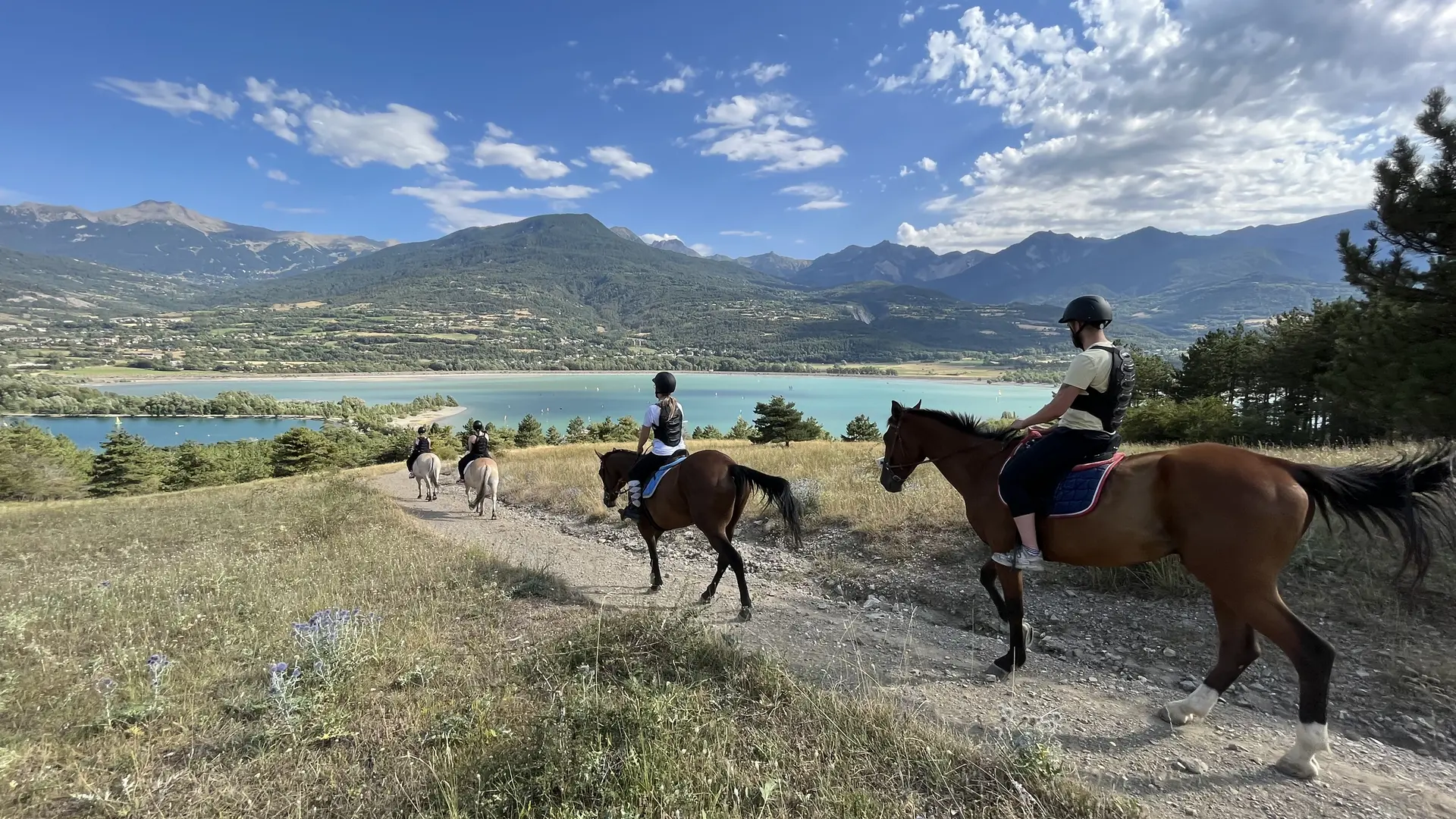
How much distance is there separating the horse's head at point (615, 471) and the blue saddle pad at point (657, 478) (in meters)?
0.58

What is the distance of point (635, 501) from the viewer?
709 cm

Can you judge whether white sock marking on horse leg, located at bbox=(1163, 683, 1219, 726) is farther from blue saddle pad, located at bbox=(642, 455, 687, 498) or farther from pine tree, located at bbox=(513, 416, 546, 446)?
pine tree, located at bbox=(513, 416, 546, 446)

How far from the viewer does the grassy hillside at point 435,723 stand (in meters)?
2.68

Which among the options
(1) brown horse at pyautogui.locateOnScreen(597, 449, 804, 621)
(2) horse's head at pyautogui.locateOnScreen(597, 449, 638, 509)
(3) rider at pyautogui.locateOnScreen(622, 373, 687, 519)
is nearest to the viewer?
(1) brown horse at pyautogui.locateOnScreen(597, 449, 804, 621)

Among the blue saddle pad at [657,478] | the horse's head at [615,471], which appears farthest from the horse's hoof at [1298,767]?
the horse's head at [615,471]

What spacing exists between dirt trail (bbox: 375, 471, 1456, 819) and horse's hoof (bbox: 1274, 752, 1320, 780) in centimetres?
4

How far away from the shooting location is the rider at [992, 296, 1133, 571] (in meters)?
3.93

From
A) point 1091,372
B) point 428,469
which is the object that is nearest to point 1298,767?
point 1091,372

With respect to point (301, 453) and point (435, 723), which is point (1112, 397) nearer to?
point (435, 723)

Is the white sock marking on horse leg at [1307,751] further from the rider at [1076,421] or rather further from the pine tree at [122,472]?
the pine tree at [122,472]

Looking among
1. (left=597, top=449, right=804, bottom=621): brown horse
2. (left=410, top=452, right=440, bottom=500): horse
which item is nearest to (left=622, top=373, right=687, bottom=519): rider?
(left=597, top=449, right=804, bottom=621): brown horse

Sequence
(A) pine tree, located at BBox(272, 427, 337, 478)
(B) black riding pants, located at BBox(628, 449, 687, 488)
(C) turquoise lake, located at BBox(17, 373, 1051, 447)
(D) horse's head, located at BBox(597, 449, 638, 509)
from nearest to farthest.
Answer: (B) black riding pants, located at BBox(628, 449, 687, 488) → (D) horse's head, located at BBox(597, 449, 638, 509) → (A) pine tree, located at BBox(272, 427, 337, 478) → (C) turquoise lake, located at BBox(17, 373, 1051, 447)

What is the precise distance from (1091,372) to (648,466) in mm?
4854

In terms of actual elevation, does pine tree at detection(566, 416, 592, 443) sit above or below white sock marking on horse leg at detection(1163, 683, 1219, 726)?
below
